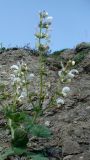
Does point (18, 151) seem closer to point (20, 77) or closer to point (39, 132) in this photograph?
point (39, 132)

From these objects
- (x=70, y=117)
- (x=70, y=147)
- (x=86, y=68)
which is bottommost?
(x=70, y=147)

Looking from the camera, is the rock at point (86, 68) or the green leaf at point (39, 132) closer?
the green leaf at point (39, 132)

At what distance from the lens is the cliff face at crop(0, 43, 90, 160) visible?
5410 mm

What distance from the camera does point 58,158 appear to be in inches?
208

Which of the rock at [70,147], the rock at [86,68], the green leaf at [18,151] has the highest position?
the rock at [86,68]

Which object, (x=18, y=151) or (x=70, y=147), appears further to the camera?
(x=70, y=147)

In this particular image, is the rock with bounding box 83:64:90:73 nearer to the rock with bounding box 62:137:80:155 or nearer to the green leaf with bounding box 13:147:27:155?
the rock with bounding box 62:137:80:155

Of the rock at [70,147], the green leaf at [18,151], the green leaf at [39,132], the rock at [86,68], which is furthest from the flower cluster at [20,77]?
the rock at [86,68]

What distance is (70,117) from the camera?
6113 mm

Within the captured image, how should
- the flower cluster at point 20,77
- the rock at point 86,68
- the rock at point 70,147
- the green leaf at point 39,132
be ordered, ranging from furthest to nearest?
the rock at point 86,68 → the rock at point 70,147 → the flower cluster at point 20,77 → the green leaf at point 39,132

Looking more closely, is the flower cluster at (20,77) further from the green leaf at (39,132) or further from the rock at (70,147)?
the rock at (70,147)

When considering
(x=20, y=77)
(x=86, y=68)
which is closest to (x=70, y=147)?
(x=20, y=77)

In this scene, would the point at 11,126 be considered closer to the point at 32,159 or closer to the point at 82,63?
the point at 32,159

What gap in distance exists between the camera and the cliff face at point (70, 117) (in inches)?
213
